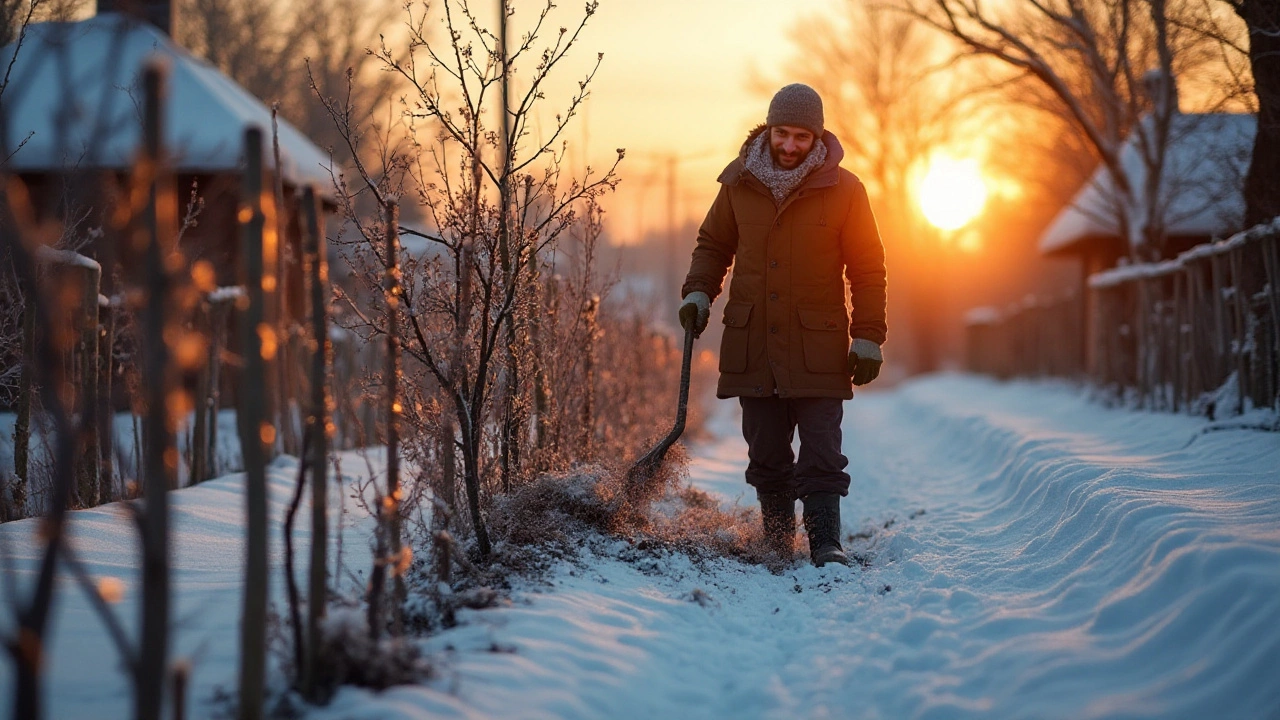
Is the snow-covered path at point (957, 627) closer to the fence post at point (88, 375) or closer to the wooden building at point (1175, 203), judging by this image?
the fence post at point (88, 375)

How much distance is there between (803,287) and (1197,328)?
14.7ft

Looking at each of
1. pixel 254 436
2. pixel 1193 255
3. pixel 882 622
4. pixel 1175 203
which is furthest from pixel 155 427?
pixel 1175 203

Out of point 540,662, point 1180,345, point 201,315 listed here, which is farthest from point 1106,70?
point 540,662

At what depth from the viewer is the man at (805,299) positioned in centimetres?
434

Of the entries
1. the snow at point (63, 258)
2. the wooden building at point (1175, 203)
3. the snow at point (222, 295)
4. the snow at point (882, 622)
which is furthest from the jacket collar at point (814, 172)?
the wooden building at point (1175, 203)

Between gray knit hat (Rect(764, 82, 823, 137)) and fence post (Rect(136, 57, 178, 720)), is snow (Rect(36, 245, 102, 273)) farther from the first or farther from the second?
gray knit hat (Rect(764, 82, 823, 137))

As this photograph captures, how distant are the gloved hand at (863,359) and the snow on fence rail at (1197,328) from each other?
2.77 m

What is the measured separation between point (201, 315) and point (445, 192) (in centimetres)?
355

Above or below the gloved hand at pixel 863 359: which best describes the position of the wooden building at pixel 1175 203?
above

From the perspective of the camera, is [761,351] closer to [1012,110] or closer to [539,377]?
[539,377]

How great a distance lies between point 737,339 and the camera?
4.45 meters

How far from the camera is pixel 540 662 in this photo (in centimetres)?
272

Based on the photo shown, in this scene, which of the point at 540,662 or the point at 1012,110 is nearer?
the point at 540,662

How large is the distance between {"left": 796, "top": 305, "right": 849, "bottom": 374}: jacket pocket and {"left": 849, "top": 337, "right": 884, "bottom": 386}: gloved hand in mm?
44
